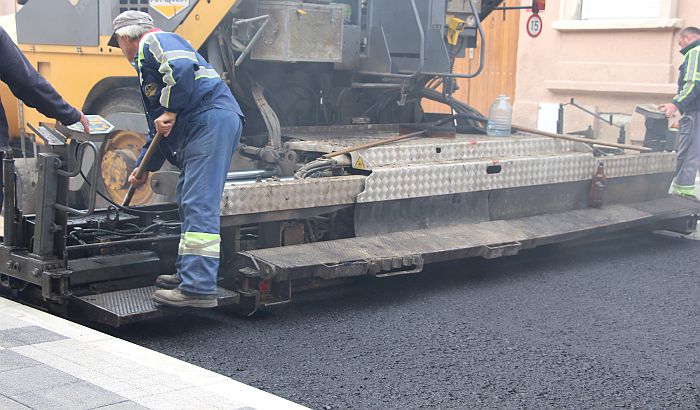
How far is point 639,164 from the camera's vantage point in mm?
7141

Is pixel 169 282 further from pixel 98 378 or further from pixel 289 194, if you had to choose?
pixel 98 378

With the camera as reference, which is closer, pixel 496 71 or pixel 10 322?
pixel 10 322

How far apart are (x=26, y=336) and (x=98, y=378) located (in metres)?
0.68

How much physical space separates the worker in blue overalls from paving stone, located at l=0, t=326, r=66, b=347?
21.8 inches

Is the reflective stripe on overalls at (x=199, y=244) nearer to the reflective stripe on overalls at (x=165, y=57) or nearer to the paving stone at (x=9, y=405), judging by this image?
the reflective stripe on overalls at (x=165, y=57)

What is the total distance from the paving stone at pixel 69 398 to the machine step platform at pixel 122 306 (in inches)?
34.6

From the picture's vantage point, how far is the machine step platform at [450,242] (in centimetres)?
489

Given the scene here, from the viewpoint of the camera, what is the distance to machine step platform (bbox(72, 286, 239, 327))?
4359 mm

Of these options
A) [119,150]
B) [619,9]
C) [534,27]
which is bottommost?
[119,150]

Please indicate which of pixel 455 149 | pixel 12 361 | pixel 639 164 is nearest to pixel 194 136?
pixel 12 361

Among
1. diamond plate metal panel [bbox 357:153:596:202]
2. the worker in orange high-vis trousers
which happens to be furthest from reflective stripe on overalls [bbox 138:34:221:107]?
the worker in orange high-vis trousers

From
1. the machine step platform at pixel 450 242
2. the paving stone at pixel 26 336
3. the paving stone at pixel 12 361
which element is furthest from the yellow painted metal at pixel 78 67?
the paving stone at pixel 12 361

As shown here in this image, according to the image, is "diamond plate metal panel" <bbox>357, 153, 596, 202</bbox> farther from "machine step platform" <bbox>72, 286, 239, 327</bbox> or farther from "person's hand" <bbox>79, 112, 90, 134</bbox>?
"person's hand" <bbox>79, 112, 90, 134</bbox>

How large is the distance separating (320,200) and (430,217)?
38.7 inches
